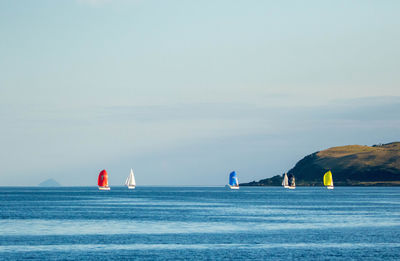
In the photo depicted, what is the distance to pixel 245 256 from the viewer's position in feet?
215

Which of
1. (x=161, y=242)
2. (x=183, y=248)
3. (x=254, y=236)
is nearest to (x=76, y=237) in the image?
A: (x=161, y=242)

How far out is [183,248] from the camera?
7112 cm

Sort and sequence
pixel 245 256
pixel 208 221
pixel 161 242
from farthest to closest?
pixel 208 221
pixel 161 242
pixel 245 256

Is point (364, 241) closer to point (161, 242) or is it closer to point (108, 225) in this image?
point (161, 242)

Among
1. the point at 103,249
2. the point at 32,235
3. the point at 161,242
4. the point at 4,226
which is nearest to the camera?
the point at 103,249

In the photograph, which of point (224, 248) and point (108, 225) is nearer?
point (224, 248)

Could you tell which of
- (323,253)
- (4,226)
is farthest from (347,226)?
(4,226)

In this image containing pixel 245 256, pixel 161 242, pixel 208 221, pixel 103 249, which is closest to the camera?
pixel 245 256

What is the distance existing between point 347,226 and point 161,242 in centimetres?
3700

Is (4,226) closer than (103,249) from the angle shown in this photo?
No

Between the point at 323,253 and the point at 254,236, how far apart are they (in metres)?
17.5

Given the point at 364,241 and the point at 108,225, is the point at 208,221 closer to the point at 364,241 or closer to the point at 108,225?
the point at 108,225

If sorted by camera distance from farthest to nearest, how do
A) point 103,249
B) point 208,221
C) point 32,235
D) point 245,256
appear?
point 208,221, point 32,235, point 103,249, point 245,256

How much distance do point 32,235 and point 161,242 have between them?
738 inches
